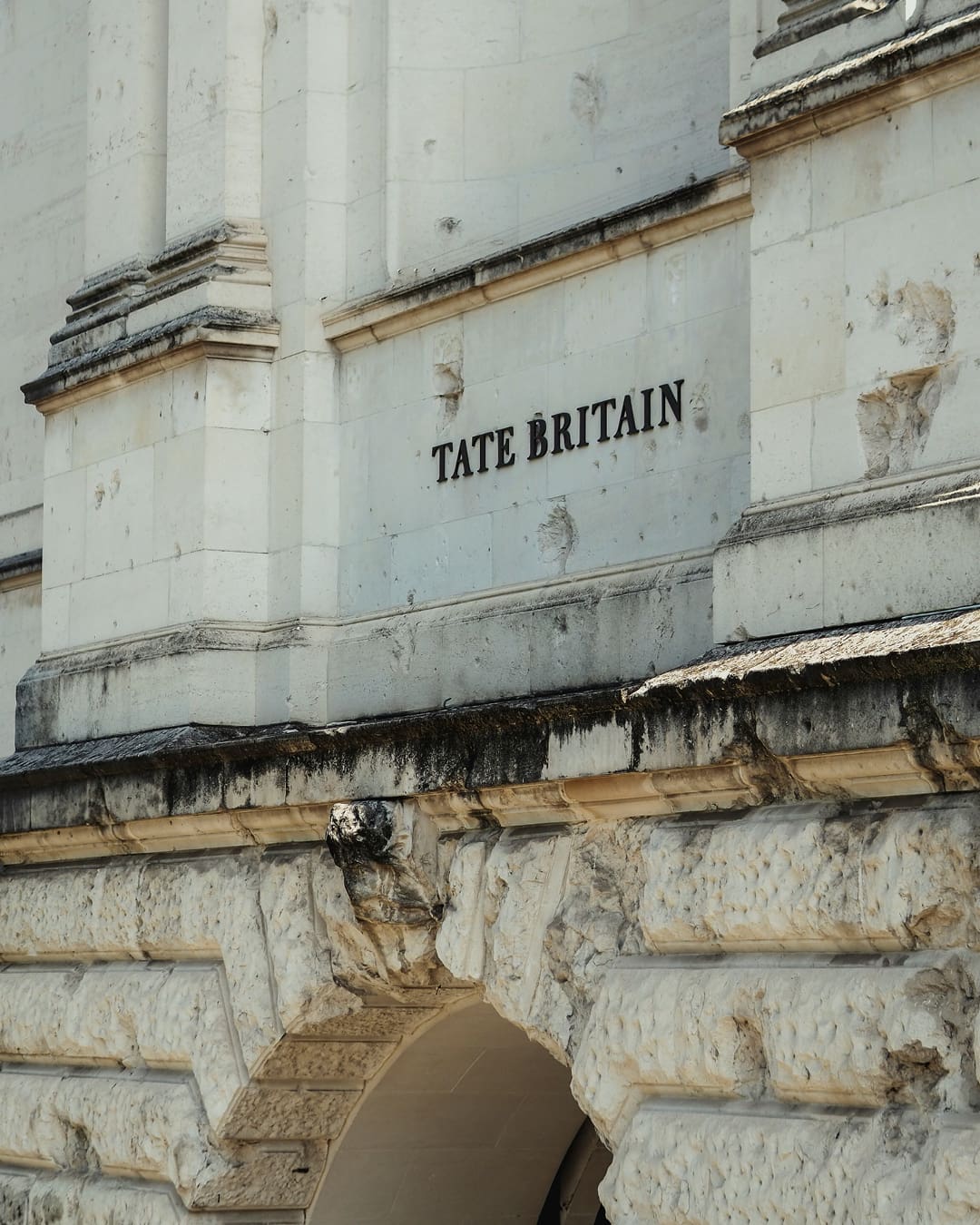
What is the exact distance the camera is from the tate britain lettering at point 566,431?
8.99 meters

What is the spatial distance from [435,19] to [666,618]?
3.20 m

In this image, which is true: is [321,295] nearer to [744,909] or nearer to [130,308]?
[130,308]

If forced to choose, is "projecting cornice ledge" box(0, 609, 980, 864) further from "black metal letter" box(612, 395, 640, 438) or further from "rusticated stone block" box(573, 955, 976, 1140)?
"black metal letter" box(612, 395, 640, 438)

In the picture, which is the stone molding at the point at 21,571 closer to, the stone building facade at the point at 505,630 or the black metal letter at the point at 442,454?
the stone building facade at the point at 505,630

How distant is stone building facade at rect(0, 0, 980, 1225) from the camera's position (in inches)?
282

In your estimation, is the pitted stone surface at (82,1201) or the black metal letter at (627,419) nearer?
the black metal letter at (627,419)

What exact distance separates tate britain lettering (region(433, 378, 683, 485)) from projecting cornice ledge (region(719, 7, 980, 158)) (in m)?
1.14

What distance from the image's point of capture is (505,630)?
30.6ft

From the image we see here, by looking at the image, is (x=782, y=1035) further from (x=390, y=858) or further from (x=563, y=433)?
(x=563, y=433)

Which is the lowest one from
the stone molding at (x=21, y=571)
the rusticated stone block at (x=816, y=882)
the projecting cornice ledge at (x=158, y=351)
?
the rusticated stone block at (x=816, y=882)

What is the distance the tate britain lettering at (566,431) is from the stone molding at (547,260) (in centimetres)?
50

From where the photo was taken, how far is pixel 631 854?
802cm

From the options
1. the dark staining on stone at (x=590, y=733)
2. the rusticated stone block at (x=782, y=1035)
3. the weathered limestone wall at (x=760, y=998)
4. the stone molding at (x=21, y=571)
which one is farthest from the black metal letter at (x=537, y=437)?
the stone molding at (x=21, y=571)

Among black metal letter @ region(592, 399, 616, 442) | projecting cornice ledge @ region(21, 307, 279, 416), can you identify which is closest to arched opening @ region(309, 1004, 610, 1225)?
black metal letter @ region(592, 399, 616, 442)
